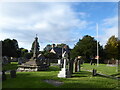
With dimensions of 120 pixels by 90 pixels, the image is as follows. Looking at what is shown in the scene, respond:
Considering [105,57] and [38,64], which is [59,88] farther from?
[105,57]

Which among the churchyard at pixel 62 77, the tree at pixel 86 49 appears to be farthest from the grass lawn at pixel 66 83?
the tree at pixel 86 49

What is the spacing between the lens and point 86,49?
180ft

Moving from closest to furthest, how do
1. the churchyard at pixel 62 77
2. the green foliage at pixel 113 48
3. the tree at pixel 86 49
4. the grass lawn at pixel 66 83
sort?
the grass lawn at pixel 66 83 < the churchyard at pixel 62 77 < the green foliage at pixel 113 48 < the tree at pixel 86 49

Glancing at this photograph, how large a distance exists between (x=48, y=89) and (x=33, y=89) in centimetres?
88

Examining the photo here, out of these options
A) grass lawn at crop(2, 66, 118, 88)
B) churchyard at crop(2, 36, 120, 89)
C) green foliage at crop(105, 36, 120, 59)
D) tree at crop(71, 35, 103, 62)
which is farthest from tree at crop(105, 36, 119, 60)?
grass lawn at crop(2, 66, 118, 88)

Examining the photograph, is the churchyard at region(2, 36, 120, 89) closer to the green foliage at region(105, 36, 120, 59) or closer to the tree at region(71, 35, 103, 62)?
the green foliage at region(105, 36, 120, 59)

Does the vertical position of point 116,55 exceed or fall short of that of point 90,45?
it falls short

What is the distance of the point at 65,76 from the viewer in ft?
45.5

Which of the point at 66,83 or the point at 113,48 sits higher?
the point at 113,48

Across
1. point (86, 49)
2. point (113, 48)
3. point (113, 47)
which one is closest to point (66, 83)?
point (113, 48)

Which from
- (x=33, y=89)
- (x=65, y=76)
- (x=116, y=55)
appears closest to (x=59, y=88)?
(x=33, y=89)

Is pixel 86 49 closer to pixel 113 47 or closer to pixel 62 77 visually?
pixel 113 47

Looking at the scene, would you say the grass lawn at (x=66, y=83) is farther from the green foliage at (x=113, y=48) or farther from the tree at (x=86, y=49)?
the tree at (x=86, y=49)

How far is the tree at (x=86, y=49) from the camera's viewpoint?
5390 centimetres
